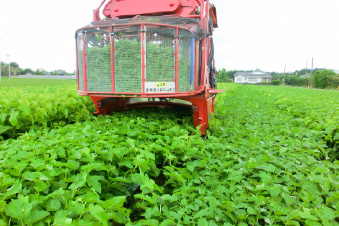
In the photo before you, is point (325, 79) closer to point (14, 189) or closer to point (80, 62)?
point (80, 62)

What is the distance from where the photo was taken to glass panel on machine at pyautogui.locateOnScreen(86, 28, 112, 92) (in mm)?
4031

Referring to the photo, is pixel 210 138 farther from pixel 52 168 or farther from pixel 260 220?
pixel 52 168

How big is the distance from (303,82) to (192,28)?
225 ft

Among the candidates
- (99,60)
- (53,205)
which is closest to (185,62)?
(99,60)

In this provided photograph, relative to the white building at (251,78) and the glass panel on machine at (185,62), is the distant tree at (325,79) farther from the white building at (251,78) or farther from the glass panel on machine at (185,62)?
the glass panel on machine at (185,62)

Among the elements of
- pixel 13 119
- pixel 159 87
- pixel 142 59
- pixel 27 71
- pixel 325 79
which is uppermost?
pixel 27 71

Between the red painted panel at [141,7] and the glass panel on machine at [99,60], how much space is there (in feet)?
4.05

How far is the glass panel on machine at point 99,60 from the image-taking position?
403cm

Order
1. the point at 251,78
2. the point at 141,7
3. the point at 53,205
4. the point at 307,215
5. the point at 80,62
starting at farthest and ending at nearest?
the point at 251,78 → the point at 141,7 → the point at 80,62 → the point at 307,215 → the point at 53,205

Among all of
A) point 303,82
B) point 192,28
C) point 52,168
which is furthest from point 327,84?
point 52,168

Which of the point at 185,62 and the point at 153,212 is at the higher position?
the point at 185,62

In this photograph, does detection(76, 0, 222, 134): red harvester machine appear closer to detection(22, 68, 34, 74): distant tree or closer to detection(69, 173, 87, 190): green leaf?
detection(69, 173, 87, 190): green leaf

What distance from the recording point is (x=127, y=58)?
3.93 metres

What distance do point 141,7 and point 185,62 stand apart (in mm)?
1682
